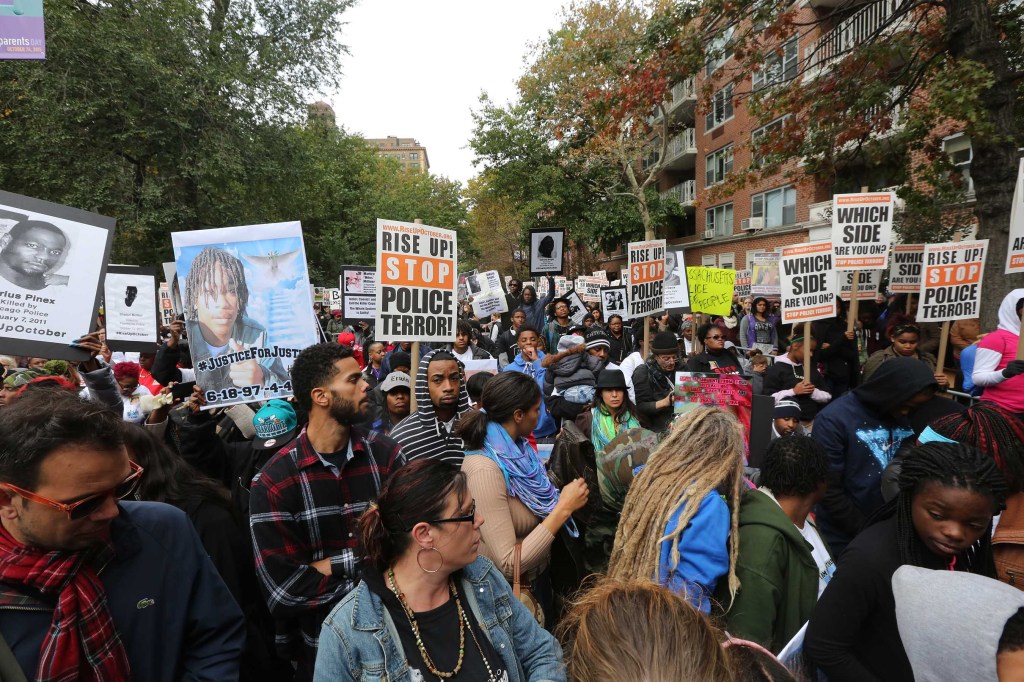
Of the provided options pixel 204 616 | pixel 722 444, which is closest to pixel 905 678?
pixel 722 444

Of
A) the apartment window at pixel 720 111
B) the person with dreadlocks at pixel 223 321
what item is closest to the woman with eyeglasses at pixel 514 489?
the person with dreadlocks at pixel 223 321

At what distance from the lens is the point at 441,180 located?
157 ft

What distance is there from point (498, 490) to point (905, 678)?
5.40 ft

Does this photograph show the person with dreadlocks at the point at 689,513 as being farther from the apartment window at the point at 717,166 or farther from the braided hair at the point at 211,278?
the apartment window at the point at 717,166

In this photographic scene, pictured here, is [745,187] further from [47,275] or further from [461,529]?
[461,529]

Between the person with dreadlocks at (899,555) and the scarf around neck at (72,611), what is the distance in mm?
2176

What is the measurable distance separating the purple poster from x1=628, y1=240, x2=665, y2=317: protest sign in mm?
6760

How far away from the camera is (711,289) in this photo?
11070mm

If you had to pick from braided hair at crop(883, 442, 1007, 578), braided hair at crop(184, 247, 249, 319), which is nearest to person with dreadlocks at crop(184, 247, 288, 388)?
braided hair at crop(184, 247, 249, 319)

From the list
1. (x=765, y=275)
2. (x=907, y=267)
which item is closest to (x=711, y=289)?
(x=907, y=267)

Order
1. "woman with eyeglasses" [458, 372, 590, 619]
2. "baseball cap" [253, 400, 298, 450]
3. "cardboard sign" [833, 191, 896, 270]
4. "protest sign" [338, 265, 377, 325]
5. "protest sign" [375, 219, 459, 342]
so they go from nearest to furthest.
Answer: "woman with eyeglasses" [458, 372, 590, 619] → "baseball cap" [253, 400, 298, 450] → "protest sign" [375, 219, 459, 342] → "cardboard sign" [833, 191, 896, 270] → "protest sign" [338, 265, 377, 325]

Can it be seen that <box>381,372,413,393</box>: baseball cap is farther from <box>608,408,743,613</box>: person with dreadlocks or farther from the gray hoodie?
the gray hoodie

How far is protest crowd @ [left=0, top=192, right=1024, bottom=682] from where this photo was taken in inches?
62.4

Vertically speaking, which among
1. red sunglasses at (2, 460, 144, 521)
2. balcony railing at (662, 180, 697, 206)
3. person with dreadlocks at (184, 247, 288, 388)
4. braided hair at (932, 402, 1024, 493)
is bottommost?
braided hair at (932, 402, 1024, 493)
